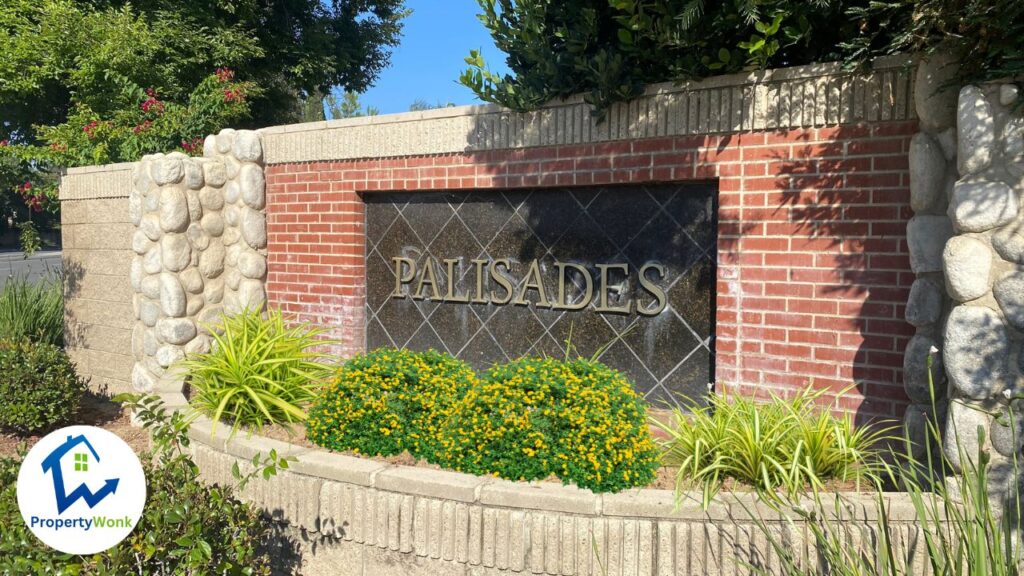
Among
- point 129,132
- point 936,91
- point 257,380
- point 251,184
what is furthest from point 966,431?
point 129,132

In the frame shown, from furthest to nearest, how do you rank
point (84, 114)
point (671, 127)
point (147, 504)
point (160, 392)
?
point (84, 114) < point (160, 392) < point (671, 127) < point (147, 504)

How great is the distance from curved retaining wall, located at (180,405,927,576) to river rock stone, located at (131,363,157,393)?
3472mm

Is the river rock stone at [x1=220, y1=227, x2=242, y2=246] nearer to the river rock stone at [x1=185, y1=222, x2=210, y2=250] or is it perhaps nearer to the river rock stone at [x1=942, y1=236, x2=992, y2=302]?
the river rock stone at [x1=185, y1=222, x2=210, y2=250]

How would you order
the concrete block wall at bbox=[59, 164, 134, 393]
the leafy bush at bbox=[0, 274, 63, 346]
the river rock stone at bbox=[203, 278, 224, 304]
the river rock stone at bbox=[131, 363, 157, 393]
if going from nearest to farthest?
1. the river rock stone at bbox=[131, 363, 157, 393]
2. the river rock stone at bbox=[203, 278, 224, 304]
3. the concrete block wall at bbox=[59, 164, 134, 393]
4. the leafy bush at bbox=[0, 274, 63, 346]

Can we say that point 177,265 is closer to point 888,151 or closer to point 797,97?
point 797,97

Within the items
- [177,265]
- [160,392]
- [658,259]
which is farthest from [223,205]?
[658,259]

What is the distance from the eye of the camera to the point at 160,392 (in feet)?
19.4

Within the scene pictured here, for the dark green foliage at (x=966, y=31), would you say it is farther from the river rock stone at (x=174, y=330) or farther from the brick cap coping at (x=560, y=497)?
the river rock stone at (x=174, y=330)

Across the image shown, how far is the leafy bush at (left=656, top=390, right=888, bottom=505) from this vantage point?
3635 millimetres

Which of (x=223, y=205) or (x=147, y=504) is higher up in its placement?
(x=223, y=205)

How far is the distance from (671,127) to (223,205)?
4.31 metres

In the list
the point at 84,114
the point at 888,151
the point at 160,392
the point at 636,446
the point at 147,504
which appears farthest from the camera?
the point at 84,114

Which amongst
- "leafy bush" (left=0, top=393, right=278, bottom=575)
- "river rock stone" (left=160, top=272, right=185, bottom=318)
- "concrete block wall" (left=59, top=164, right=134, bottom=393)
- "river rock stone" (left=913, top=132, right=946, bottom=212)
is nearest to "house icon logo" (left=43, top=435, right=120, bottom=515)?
"leafy bush" (left=0, top=393, right=278, bottom=575)

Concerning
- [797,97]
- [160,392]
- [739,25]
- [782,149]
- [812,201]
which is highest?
[739,25]
